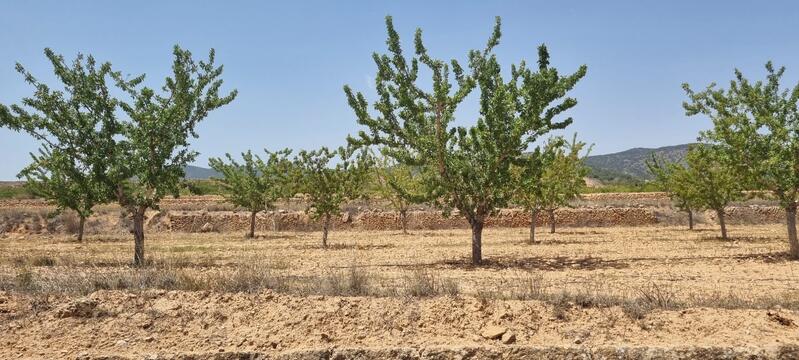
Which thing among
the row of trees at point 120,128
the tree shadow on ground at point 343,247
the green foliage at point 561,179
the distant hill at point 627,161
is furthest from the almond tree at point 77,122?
the distant hill at point 627,161

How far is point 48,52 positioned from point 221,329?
37.4 feet

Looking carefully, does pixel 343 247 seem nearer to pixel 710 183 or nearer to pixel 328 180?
pixel 328 180

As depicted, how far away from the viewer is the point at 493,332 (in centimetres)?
782

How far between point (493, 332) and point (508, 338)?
0.82 ft

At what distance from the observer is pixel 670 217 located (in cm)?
4094

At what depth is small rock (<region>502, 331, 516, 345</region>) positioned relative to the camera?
7.62m

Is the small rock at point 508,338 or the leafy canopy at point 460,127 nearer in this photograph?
the small rock at point 508,338

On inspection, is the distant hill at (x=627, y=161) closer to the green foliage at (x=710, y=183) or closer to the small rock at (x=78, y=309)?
the green foliage at (x=710, y=183)

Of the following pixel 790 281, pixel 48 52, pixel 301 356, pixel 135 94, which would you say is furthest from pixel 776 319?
pixel 48 52

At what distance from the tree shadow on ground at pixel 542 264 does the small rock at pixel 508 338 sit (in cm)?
825

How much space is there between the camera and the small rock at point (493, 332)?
7.76m

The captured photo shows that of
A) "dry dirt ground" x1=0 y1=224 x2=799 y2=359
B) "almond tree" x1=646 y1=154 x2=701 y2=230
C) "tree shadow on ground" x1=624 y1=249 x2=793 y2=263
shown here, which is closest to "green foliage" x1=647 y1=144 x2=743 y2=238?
"almond tree" x1=646 y1=154 x2=701 y2=230

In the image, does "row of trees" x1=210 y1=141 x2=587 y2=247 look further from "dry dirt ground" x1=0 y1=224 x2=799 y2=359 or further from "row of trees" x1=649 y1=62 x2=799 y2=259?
"dry dirt ground" x1=0 y1=224 x2=799 y2=359

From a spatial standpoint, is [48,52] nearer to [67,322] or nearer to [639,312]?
[67,322]
